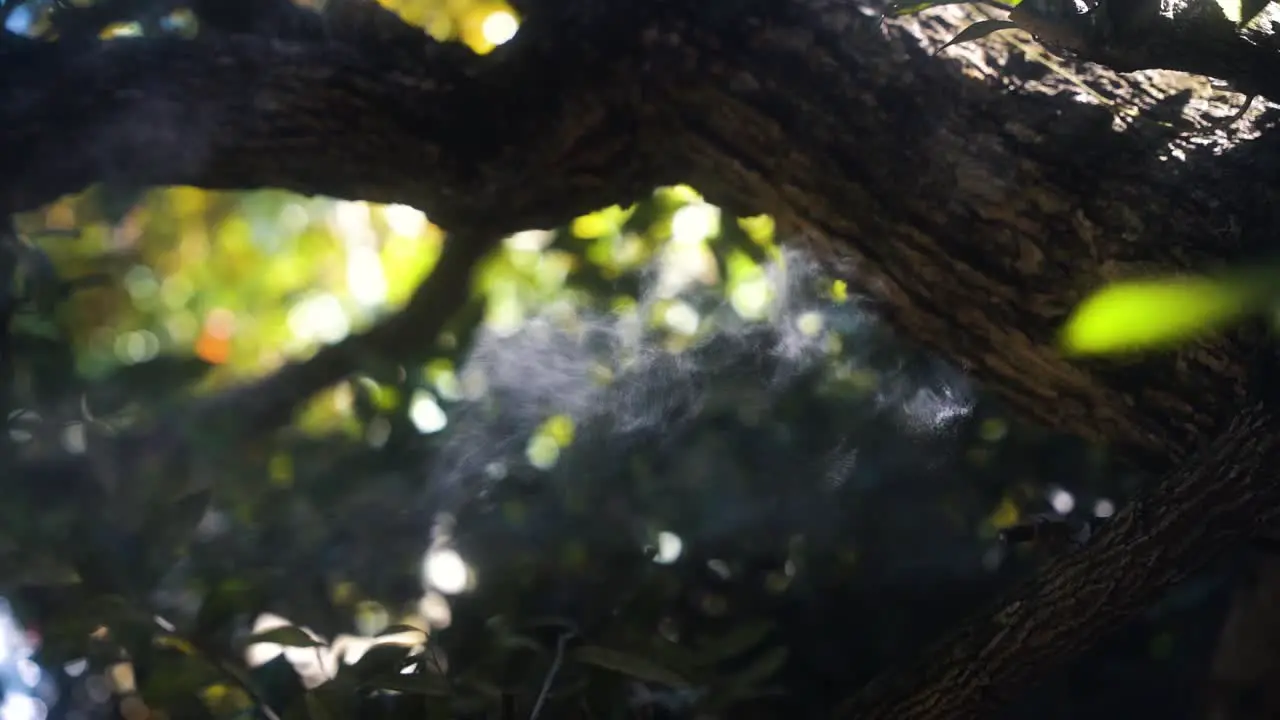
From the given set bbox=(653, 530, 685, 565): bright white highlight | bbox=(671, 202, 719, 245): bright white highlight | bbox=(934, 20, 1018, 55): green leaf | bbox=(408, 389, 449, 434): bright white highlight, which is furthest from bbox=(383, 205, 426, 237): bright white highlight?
bbox=(934, 20, 1018, 55): green leaf

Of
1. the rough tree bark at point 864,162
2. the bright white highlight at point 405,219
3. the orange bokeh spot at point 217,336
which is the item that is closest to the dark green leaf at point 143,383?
the orange bokeh spot at point 217,336

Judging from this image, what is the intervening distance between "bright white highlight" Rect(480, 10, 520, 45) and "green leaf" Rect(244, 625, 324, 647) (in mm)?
655

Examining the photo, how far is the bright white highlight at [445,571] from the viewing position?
117 centimetres

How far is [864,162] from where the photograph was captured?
3.37ft

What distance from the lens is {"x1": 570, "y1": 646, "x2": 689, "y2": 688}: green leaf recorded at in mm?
924

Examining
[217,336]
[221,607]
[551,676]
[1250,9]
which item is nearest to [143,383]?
[217,336]

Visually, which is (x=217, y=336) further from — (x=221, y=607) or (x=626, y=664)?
(x=626, y=664)

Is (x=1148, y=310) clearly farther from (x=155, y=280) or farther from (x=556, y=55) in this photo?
(x=155, y=280)

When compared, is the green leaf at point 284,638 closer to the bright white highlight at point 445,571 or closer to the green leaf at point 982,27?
the bright white highlight at point 445,571

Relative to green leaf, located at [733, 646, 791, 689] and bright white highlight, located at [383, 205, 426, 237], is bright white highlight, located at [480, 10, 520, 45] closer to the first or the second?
bright white highlight, located at [383, 205, 426, 237]

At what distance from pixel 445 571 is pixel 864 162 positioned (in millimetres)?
616

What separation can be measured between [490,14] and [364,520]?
2.03ft

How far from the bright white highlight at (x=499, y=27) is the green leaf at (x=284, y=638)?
2.15 ft

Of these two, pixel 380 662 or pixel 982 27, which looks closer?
pixel 982 27
